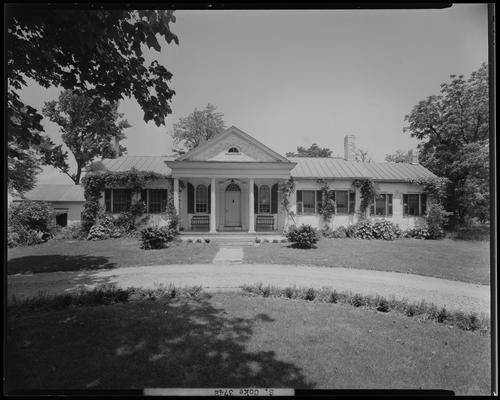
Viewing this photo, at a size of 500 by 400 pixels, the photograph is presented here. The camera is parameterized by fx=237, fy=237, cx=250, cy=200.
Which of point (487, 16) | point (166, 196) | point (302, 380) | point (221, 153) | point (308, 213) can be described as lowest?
point (302, 380)

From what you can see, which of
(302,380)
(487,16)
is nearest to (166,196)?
(302,380)

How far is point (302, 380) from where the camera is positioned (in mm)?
2996

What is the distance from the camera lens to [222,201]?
16172 mm

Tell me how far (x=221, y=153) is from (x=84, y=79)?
434 inches

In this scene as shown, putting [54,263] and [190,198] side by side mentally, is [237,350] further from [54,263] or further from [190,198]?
[190,198]

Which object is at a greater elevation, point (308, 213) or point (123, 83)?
point (123, 83)

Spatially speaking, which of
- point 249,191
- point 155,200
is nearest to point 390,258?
point 249,191

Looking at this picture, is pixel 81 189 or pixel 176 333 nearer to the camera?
pixel 176 333

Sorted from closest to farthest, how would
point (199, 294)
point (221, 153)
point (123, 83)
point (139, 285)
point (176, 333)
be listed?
point (176, 333) < point (123, 83) < point (199, 294) < point (139, 285) < point (221, 153)

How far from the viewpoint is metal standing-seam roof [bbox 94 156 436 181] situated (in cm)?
1659

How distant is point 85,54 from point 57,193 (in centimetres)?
1736

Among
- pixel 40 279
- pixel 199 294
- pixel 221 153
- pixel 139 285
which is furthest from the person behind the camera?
pixel 221 153

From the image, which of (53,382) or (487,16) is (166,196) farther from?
(487,16)

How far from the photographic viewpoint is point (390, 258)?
965 cm
